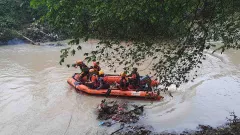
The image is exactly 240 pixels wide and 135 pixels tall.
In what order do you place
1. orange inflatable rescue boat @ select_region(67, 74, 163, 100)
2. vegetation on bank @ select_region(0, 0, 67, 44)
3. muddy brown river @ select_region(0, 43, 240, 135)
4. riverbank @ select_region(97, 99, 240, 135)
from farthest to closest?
1. vegetation on bank @ select_region(0, 0, 67, 44)
2. orange inflatable rescue boat @ select_region(67, 74, 163, 100)
3. muddy brown river @ select_region(0, 43, 240, 135)
4. riverbank @ select_region(97, 99, 240, 135)

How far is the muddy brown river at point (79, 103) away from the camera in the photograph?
8742mm

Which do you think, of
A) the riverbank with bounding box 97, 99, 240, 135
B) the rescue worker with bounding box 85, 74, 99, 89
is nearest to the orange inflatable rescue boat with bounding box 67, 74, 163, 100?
the rescue worker with bounding box 85, 74, 99, 89

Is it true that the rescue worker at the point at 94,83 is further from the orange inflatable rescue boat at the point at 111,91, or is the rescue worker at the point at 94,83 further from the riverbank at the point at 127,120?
the riverbank at the point at 127,120

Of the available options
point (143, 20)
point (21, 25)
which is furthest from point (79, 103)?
point (21, 25)

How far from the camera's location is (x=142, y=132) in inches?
296

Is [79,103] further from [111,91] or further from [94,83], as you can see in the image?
[111,91]

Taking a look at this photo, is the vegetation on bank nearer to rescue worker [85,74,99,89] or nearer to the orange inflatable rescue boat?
the orange inflatable rescue boat

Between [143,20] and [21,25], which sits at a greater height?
[21,25]

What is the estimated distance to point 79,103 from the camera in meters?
10.7

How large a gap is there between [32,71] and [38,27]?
997cm

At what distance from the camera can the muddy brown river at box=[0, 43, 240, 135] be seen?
874cm

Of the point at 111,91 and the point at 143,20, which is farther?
the point at 111,91

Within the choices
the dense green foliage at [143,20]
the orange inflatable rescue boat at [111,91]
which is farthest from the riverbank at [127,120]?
the dense green foliage at [143,20]

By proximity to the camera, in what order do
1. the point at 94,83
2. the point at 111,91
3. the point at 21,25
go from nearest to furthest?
the point at 111,91
the point at 94,83
the point at 21,25
